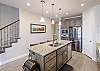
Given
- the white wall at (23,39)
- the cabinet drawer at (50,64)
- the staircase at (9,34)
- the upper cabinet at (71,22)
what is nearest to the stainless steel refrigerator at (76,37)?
the upper cabinet at (71,22)

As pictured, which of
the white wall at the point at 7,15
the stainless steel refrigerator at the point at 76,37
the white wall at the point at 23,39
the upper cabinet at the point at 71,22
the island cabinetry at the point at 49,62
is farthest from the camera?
the upper cabinet at the point at 71,22

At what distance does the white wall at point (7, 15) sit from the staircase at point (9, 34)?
30 centimetres

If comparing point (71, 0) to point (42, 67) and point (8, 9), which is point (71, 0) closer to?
point (42, 67)

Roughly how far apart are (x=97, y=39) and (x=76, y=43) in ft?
9.15

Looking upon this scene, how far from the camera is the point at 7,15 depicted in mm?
6090

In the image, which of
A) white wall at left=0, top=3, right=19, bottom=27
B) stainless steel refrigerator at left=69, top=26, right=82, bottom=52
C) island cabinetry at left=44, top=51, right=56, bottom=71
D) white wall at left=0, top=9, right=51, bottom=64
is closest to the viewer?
island cabinetry at left=44, top=51, right=56, bottom=71

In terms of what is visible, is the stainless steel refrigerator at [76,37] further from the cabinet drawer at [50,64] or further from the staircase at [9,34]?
the cabinet drawer at [50,64]

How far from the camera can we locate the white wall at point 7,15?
5.78 meters

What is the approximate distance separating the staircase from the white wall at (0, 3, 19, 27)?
301 millimetres

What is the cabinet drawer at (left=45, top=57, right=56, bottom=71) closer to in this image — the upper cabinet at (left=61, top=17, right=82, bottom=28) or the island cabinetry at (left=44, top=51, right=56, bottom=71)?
the island cabinetry at (left=44, top=51, right=56, bottom=71)

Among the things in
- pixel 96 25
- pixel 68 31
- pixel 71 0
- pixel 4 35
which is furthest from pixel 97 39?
pixel 4 35

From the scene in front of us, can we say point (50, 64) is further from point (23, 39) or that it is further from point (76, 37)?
point (76, 37)

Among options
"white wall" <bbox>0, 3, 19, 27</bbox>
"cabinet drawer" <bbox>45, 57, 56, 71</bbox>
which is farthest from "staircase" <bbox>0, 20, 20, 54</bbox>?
"cabinet drawer" <bbox>45, 57, 56, 71</bbox>

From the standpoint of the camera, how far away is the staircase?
19.0ft
